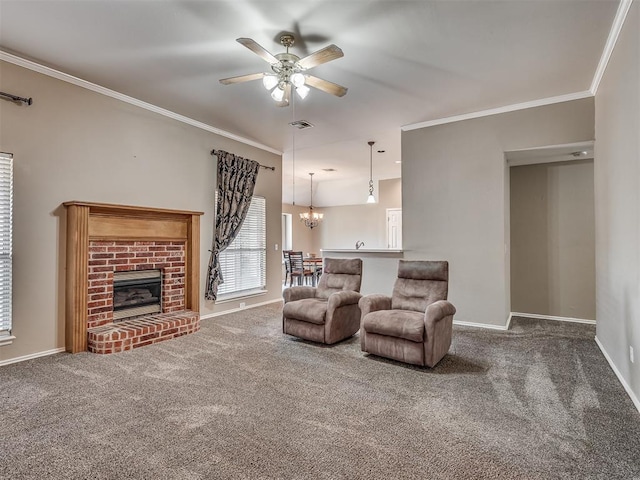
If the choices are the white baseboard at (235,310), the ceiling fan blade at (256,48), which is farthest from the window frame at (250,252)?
the ceiling fan blade at (256,48)

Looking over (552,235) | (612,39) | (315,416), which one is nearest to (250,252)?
(315,416)

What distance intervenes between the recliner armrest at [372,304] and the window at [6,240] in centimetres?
346

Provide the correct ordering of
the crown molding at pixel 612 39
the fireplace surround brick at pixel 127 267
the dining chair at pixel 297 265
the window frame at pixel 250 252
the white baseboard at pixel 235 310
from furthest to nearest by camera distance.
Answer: the dining chair at pixel 297 265
the window frame at pixel 250 252
the white baseboard at pixel 235 310
the fireplace surround brick at pixel 127 267
the crown molding at pixel 612 39

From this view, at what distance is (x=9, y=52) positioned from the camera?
3266 mm

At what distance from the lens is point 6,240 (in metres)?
3.35

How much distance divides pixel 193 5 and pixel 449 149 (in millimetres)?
3758

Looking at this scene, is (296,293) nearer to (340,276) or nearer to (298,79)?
(340,276)

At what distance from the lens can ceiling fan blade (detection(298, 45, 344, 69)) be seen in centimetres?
262

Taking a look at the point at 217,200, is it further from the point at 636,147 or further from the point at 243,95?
the point at 636,147

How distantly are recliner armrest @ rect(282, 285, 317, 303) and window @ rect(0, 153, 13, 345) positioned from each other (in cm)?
278

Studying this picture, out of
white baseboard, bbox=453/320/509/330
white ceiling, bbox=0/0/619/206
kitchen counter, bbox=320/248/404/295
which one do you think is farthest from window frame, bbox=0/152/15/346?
white baseboard, bbox=453/320/509/330

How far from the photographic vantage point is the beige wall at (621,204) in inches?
98.2

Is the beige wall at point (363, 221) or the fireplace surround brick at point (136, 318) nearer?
the fireplace surround brick at point (136, 318)

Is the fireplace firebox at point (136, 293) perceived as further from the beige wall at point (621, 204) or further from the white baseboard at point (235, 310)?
the beige wall at point (621, 204)
